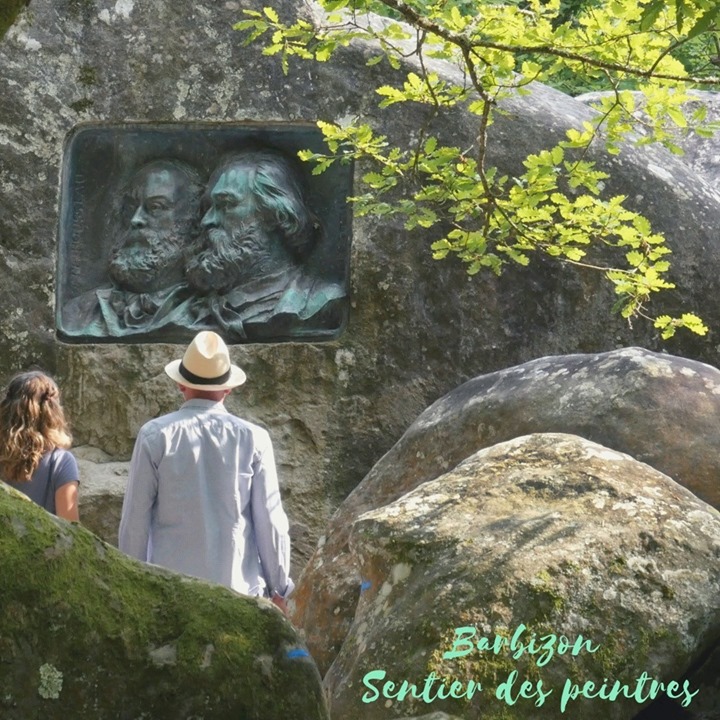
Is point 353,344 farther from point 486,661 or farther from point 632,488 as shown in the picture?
point 486,661

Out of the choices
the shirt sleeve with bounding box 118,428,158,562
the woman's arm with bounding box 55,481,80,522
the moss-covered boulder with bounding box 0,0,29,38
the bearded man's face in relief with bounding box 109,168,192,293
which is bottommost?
the woman's arm with bounding box 55,481,80,522

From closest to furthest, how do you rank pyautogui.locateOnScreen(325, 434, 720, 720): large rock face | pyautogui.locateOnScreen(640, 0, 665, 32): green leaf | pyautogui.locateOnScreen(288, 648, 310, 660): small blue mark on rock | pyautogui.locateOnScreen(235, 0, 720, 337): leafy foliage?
pyautogui.locateOnScreen(288, 648, 310, 660): small blue mark on rock < pyautogui.locateOnScreen(640, 0, 665, 32): green leaf < pyautogui.locateOnScreen(325, 434, 720, 720): large rock face < pyautogui.locateOnScreen(235, 0, 720, 337): leafy foliage

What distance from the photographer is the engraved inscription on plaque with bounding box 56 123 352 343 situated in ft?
24.5

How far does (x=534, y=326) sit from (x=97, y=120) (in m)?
2.55

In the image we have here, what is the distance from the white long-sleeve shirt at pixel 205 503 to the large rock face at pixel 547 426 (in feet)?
1.50

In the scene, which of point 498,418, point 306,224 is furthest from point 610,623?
point 306,224

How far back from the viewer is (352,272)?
293 inches

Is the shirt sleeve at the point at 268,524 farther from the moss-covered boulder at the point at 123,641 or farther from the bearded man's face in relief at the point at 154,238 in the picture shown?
the bearded man's face in relief at the point at 154,238

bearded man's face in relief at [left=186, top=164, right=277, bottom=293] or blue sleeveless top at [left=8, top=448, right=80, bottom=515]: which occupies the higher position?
bearded man's face in relief at [left=186, top=164, right=277, bottom=293]

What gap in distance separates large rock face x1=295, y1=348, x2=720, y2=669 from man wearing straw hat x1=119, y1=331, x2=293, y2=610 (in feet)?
1.42

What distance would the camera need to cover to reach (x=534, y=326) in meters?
7.42

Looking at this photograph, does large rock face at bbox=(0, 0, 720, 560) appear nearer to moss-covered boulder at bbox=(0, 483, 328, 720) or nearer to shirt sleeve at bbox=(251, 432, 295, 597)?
shirt sleeve at bbox=(251, 432, 295, 597)

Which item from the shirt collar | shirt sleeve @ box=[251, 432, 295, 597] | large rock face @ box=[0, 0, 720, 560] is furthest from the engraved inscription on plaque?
shirt sleeve @ box=[251, 432, 295, 597]

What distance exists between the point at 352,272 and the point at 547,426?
2106 mm
